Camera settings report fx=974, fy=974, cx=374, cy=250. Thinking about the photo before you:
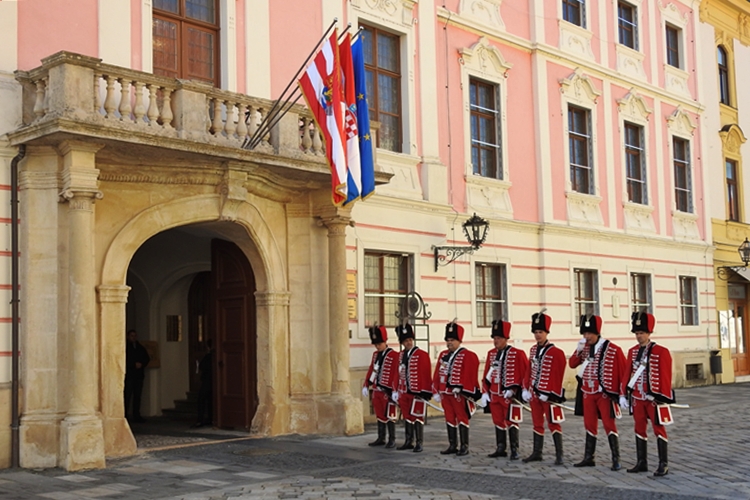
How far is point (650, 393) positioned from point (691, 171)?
17384mm

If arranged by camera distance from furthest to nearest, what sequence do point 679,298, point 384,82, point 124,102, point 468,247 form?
point 679,298 → point 468,247 → point 384,82 → point 124,102

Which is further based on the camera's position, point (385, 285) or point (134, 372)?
point (134, 372)

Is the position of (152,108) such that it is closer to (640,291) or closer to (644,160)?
(640,291)

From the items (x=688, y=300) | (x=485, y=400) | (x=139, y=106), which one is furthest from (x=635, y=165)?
(x=139, y=106)

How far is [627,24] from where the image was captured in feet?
82.3

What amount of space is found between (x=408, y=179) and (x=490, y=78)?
3582 millimetres

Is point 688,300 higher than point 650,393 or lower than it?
higher

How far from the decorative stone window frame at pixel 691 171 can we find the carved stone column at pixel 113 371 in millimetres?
17277

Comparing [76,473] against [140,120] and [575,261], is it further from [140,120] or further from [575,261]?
[575,261]

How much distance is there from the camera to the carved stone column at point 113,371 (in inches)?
499

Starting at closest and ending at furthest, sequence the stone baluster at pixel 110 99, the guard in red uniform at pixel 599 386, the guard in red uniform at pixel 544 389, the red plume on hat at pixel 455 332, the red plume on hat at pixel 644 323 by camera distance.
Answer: the red plume on hat at pixel 644 323
the guard in red uniform at pixel 599 386
the guard in red uniform at pixel 544 389
the stone baluster at pixel 110 99
the red plume on hat at pixel 455 332

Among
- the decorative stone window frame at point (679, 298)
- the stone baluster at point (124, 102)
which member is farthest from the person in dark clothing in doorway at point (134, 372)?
the decorative stone window frame at point (679, 298)

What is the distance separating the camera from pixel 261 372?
49.8ft

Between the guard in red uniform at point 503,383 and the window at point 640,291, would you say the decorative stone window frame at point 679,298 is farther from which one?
the guard in red uniform at point 503,383
